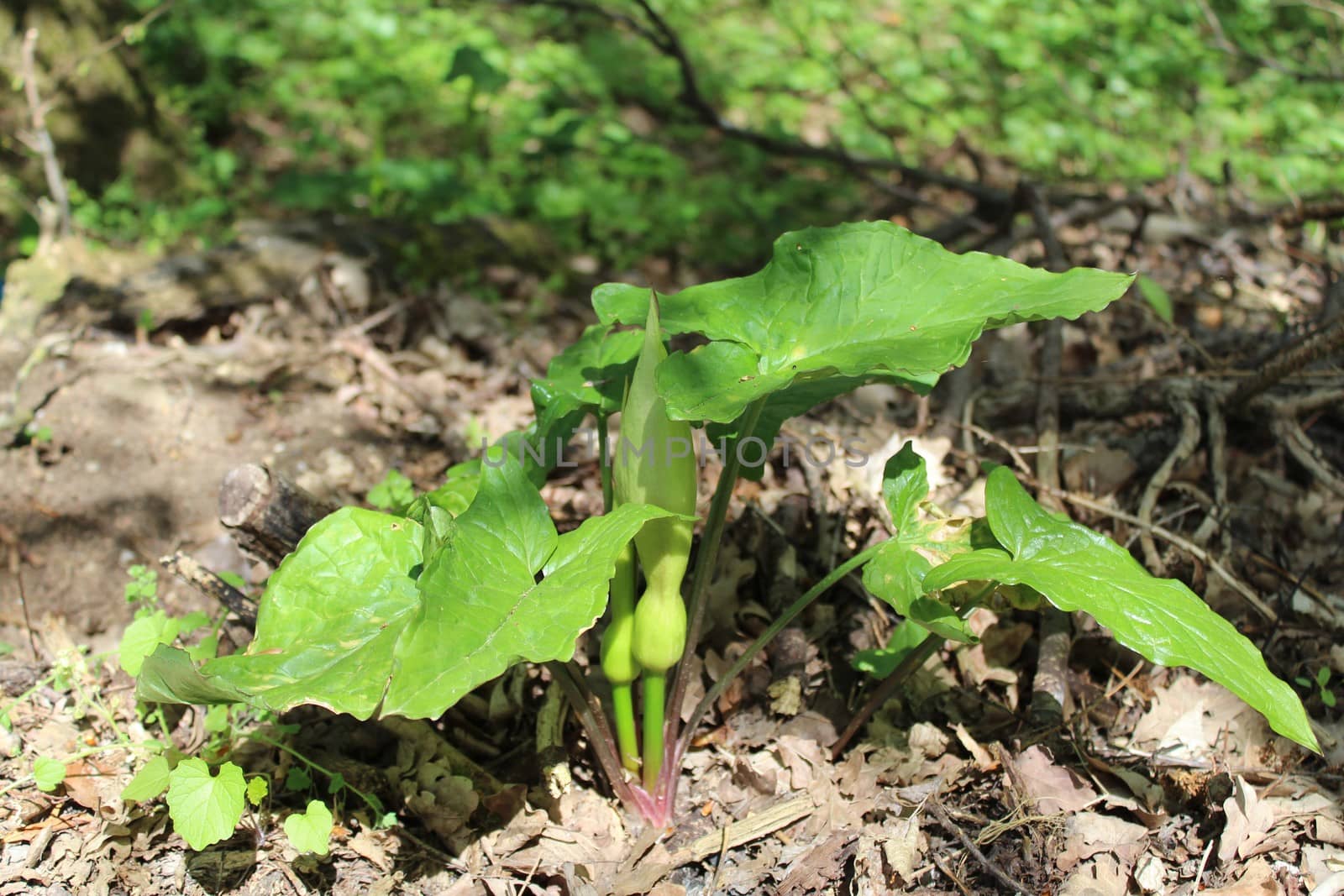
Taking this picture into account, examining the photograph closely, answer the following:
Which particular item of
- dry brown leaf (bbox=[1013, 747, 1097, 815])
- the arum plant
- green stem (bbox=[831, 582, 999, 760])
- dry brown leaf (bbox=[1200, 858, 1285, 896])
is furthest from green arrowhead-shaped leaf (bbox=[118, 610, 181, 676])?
dry brown leaf (bbox=[1200, 858, 1285, 896])

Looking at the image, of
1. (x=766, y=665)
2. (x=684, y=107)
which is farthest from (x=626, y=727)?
(x=684, y=107)

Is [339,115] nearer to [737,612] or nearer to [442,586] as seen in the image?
[737,612]

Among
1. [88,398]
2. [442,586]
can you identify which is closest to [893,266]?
[442,586]

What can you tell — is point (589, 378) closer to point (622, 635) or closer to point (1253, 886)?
point (622, 635)

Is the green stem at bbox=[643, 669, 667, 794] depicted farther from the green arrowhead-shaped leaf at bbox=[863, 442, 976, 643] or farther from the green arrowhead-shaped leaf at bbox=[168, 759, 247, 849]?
the green arrowhead-shaped leaf at bbox=[168, 759, 247, 849]

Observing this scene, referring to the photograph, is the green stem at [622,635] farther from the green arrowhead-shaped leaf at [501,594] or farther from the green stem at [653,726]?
the green arrowhead-shaped leaf at [501,594]

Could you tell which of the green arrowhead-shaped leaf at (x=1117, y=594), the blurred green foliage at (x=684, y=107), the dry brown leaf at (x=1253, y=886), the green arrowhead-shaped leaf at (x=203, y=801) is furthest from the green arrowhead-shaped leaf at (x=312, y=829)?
the blurred green foliage at (x=684, y=107)
